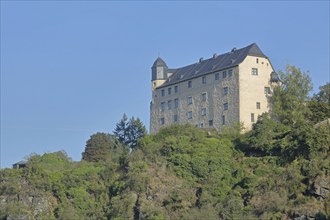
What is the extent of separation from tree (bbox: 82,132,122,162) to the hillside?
695 cm

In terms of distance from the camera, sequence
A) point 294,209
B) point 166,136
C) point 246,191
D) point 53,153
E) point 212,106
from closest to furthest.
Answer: point 294,209, point 246,191, point 166,136, point 53,153, point 212,106

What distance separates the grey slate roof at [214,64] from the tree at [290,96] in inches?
160

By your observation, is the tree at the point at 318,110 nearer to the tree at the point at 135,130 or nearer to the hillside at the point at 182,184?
the hillside at the point at 182,184

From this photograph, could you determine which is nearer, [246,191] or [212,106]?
[246,191]

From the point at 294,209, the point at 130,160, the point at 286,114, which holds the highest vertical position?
the point at 286,114

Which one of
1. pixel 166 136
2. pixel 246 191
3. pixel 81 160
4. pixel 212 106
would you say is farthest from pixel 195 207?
pixel 212 106

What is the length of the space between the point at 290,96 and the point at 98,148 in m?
19.9

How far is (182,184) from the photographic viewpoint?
68.1m

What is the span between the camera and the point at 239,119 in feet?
281

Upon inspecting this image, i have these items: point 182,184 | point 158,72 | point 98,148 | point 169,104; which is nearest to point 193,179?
point 182,184

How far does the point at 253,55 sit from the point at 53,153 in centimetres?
2279

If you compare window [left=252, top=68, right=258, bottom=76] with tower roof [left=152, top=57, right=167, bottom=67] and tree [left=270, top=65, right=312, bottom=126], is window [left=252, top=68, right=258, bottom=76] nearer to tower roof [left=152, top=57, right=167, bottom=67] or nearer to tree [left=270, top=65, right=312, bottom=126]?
tree [left=270, top=65, right=312, bottom=126]

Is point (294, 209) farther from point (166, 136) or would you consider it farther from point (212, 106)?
point (212, 106)

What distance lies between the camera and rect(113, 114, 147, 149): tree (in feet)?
306
